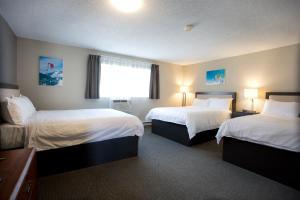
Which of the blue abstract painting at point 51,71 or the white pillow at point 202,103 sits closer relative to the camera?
the blue abstract painting at point 51,71

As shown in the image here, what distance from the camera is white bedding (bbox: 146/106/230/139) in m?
3.21

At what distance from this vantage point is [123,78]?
4.66 metres

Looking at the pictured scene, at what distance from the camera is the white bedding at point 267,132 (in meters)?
1.92

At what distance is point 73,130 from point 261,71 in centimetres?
456

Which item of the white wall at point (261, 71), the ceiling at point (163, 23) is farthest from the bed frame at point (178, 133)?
the ceiling at point (163, 23)

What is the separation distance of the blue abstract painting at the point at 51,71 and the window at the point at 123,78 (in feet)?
3.40

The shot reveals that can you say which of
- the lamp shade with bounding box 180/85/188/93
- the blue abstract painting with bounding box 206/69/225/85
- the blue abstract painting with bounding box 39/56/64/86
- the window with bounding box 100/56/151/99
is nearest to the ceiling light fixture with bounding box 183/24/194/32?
the window with bounding box 100/56/151/99

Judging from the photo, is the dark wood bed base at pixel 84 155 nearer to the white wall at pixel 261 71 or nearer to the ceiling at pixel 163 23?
the ceiling at pixel 163 23

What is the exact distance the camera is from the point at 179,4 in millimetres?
1997

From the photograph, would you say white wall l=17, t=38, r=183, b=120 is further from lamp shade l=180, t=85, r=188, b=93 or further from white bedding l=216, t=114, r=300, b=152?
white bedding l=216, t=114, r=300, b=152

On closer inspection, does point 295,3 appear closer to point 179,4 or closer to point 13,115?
point 179,4

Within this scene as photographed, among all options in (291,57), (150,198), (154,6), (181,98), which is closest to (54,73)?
(154,6)

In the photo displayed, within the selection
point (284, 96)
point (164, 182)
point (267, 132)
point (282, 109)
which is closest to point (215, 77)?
point (284, 96)

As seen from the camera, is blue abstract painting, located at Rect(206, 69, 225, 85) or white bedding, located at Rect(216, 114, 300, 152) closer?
white bedding, located at Rect(216, 114, 300, 152)
